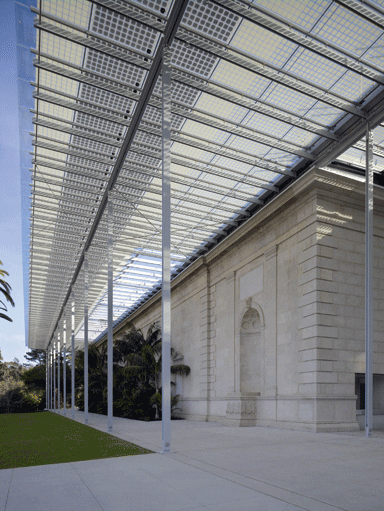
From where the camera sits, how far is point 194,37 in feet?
47.4

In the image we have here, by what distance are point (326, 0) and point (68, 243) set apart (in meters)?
22.7

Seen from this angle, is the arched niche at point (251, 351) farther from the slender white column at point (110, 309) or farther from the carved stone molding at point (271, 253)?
the slender white column at point (110, 309)

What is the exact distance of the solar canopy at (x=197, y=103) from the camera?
1395cm

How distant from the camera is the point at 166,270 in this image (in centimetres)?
1334

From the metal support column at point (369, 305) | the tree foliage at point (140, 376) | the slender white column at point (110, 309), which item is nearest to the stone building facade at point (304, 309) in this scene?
the metal support column at point (369, 305)

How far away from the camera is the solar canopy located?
45.8 ft

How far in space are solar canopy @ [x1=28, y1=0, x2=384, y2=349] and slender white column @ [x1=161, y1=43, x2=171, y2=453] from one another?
1662 millimetres

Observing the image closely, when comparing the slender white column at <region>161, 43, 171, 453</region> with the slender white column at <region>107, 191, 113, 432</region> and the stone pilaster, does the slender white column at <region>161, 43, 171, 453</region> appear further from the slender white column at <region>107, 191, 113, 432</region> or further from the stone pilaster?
the stone pilaster

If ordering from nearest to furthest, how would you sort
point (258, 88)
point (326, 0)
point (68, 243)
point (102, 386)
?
point (326, 0) < point (258, 88) < point (68, 243) < point (102, 386)

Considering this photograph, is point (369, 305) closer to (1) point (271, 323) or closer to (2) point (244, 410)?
(1) point (271, 323)

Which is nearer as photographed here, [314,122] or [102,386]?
[314,122]

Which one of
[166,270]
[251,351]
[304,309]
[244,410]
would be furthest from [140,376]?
[166,270]

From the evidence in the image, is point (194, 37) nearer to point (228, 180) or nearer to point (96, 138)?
point (96, 138)

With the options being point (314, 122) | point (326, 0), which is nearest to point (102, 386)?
point (314, 122)
